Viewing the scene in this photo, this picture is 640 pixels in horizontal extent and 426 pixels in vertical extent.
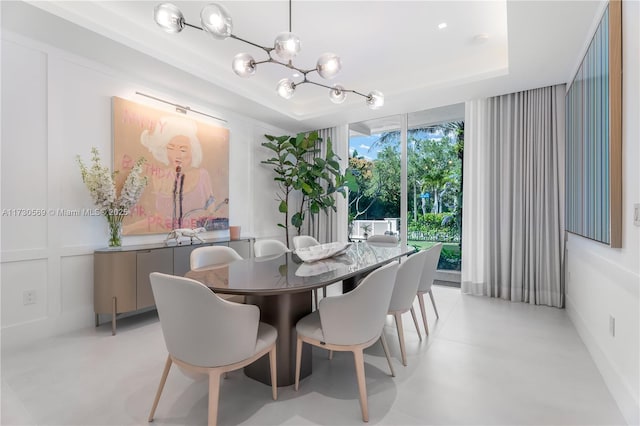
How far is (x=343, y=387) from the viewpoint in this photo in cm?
198

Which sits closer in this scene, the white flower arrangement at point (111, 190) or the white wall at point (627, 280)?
the white wall at point (627, 280)

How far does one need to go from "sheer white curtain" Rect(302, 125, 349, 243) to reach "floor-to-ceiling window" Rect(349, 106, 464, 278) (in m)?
0.15

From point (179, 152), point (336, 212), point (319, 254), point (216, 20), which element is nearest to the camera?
point (216, 20)

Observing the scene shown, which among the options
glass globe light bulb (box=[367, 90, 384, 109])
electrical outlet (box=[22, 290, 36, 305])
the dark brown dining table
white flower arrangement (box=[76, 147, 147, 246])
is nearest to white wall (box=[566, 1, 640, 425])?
the dark brown dining table

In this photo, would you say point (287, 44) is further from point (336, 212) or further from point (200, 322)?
point (336, 212)

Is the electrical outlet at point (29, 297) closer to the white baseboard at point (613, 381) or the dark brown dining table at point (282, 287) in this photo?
the dark brown dining table at point (282, 287)

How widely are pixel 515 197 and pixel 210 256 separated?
3.77 metres

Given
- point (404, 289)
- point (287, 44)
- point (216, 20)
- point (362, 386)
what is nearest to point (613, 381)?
point (404, 289)

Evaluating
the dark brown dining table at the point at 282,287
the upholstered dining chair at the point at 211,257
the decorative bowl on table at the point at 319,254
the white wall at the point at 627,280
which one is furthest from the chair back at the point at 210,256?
the white wall at the point at 627,280

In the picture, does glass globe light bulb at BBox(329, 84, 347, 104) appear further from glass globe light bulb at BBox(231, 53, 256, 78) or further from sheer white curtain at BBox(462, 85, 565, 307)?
sheer white curtain at BBox(462, 85, 565, 307)

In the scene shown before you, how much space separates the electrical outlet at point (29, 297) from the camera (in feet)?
8.81

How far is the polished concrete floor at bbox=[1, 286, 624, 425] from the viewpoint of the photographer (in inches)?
66.6

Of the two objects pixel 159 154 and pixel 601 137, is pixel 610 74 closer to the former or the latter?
pixel 601 137

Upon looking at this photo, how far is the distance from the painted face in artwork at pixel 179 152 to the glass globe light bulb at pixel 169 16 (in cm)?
214
